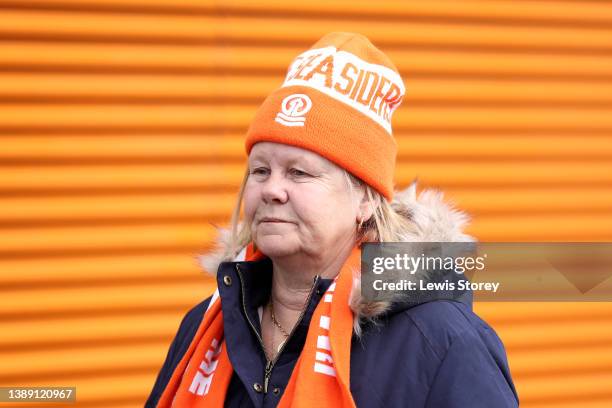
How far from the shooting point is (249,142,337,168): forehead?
2.45 metres

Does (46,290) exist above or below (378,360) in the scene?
above

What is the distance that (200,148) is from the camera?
160 inches

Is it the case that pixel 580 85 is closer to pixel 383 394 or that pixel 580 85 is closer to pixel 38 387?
pixel 383 394

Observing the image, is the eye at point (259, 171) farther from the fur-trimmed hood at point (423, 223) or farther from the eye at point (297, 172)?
the fur-trimmed hood at point (423, 223)

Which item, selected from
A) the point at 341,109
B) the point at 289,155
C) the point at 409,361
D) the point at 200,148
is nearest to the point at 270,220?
the point at 289,155

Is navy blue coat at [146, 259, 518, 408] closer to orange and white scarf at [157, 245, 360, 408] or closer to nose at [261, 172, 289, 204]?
orange and white scarf at [157, 245, 360, 408]

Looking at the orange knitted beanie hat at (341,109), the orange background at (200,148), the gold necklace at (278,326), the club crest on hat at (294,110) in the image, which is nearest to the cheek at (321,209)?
the orange knitted beanie hat at (341,109)

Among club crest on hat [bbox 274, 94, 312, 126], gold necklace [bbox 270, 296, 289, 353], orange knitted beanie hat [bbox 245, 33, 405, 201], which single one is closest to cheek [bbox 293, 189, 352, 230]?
orange knitted beanie hat [bbox 245, 33, 405, 201]

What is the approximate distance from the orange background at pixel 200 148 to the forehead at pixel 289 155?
142 centimetres

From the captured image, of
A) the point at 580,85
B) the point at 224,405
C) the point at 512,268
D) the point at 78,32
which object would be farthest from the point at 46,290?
the point at 580,85

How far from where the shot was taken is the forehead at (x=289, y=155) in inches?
96.4

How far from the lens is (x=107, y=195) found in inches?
→ 157

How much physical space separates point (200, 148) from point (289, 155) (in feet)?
5.52

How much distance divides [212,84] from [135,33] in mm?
423
